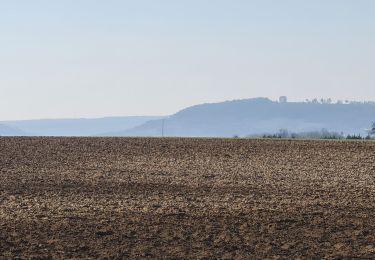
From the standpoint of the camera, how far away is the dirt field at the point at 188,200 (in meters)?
20.3

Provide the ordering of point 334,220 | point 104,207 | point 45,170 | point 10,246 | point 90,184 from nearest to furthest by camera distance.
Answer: point 10,246 → point 334,220 → point 104,207 → point 90,184 → point 45,170

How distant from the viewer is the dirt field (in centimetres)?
2030

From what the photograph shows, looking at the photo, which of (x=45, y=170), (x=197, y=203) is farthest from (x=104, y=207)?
(x=45, y=170)

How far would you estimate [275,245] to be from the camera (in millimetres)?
20422

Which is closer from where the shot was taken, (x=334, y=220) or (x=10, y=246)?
(x=10, y=246)

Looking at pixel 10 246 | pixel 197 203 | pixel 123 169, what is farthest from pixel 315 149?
pixel 10 246

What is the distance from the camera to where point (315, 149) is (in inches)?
1766

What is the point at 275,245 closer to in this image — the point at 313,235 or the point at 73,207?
the point at 313,235

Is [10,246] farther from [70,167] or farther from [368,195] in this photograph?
[70,167]

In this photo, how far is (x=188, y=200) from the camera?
27.7m

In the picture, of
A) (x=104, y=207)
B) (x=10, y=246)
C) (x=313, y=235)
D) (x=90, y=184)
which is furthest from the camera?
(x=90, y=184)

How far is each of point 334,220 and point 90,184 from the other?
10.8 m

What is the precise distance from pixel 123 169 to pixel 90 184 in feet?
18.8

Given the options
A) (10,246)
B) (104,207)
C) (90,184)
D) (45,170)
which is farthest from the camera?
(45,170)
